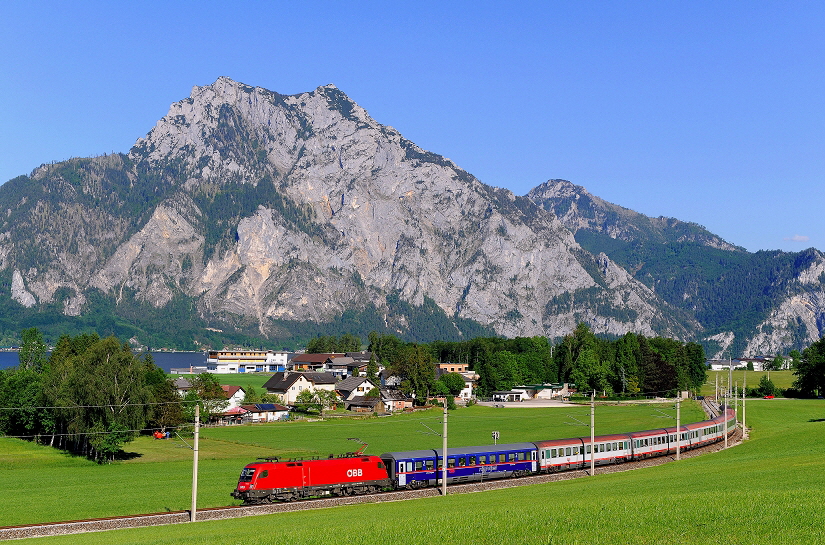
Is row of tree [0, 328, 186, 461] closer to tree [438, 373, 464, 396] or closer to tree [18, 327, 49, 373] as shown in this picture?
tree [18, 327, 49, 373]

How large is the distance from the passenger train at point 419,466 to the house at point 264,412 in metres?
74.3

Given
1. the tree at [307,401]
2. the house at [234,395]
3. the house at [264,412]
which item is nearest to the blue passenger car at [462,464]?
the house at [264,412]

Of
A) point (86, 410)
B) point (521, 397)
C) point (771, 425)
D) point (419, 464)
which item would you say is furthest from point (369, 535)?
point (521, 397)

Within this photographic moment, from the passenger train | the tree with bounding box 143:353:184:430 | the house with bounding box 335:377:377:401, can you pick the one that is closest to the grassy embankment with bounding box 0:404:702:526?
the passenger train

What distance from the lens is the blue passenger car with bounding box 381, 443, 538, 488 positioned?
59594 millimetres

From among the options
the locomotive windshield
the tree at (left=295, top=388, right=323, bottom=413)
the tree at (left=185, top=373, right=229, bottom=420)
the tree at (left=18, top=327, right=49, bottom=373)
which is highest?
the tree at (left=18, top=327, right=49, bottom=373)

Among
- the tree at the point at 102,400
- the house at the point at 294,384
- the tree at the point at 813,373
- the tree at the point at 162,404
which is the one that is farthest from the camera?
the house at the point at 294,384

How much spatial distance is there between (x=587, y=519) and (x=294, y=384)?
15308 centimetres

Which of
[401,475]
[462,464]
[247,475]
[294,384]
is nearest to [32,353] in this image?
[294,384]

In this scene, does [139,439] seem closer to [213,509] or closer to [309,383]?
[213,509]

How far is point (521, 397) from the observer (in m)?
178

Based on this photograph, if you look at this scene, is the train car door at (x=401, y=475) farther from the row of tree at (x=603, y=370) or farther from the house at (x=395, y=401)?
the row of tree at (x=603, y=370)

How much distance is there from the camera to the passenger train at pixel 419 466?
5400cm

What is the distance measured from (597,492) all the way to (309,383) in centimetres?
14291
